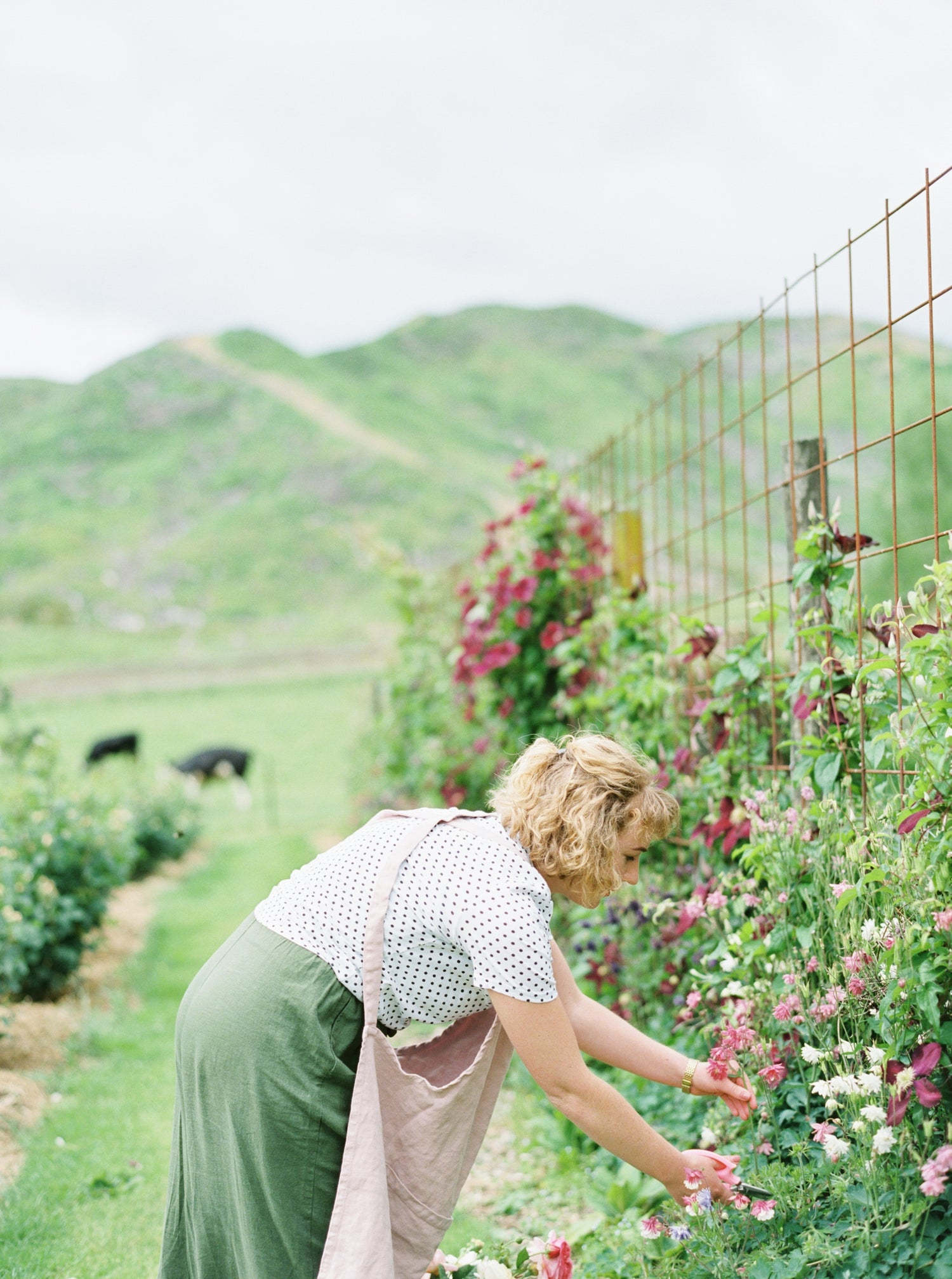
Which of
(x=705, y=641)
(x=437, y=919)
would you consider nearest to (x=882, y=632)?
(x=705, y=641)

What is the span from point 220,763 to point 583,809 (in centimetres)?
1247

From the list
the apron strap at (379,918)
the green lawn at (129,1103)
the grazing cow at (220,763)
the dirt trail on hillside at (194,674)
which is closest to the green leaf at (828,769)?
the apron strap at (379,918)

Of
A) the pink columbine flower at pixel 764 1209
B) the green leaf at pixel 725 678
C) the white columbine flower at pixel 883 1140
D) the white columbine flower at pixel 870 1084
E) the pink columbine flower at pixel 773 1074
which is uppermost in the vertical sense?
the green leaf at pixel 725 678

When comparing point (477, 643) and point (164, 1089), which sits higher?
point (477, 643)

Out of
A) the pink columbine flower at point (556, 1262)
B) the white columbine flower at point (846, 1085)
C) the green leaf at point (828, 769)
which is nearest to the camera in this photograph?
the white columbine flower at point (846, 1085)

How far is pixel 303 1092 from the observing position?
1580mm

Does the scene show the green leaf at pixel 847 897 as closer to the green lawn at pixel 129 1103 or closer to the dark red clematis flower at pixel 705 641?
the dark red clematis flower at pixel 705 641

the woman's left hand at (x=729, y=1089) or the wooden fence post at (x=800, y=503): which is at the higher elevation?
the wooden fence post at (x=800, y=503)

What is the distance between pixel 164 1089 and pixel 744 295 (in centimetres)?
9922

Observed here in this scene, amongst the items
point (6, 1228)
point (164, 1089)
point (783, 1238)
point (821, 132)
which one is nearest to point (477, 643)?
point (164, 1089)

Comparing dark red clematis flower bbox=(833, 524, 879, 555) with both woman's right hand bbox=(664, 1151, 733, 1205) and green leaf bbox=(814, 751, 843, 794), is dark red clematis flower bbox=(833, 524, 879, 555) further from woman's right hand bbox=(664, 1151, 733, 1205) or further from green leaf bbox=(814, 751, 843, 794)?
woman's right hand bbox=(664, 1151, 733, 1205)

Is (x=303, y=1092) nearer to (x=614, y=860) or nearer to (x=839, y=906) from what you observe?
(x=614, y=860)

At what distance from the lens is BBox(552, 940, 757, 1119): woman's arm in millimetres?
1814

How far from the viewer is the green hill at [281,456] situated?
144ft
